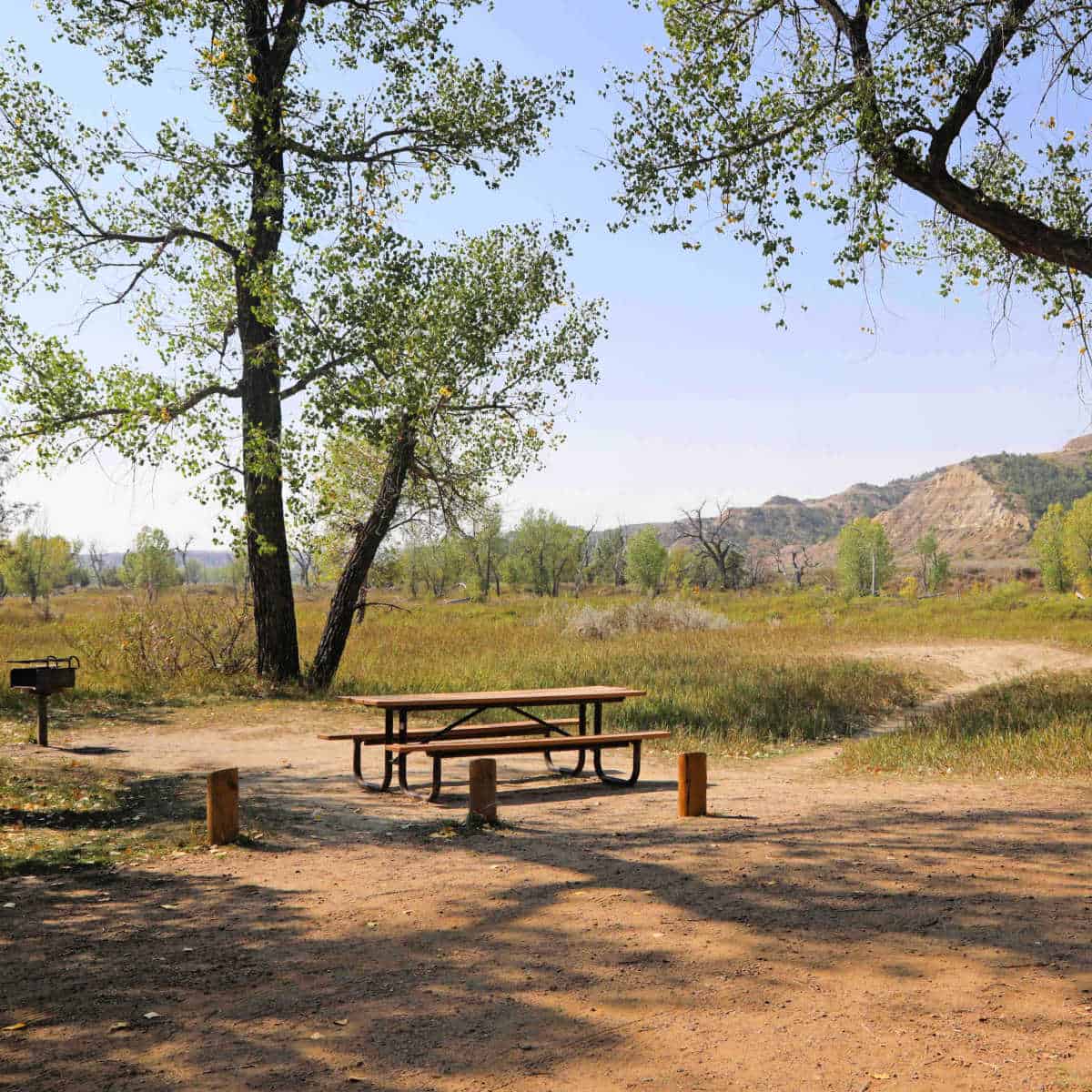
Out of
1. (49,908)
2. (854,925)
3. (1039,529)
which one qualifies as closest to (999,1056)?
(854,925)

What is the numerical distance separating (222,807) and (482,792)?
1.74 m

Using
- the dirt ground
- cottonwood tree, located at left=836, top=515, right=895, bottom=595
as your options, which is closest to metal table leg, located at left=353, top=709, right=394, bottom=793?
the dirt ground

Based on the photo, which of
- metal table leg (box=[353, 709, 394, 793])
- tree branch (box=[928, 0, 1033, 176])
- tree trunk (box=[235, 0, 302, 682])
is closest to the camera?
metal table leg (box=[353, 709, 394, 793])

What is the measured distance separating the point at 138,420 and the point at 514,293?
587 cm

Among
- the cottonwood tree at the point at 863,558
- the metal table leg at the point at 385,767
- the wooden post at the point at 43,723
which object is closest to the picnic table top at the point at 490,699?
the metal table leg at the point at 385,767

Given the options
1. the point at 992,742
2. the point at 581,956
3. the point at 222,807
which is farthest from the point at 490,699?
the point at 992,742

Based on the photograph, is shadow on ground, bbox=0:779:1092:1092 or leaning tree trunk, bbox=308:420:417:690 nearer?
shadow on ground, bbox=0:779:1092:1092

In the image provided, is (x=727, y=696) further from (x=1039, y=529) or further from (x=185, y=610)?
(x=1039, y=529)

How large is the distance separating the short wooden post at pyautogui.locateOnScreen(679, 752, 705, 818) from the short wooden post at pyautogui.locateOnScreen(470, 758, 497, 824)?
1341mm

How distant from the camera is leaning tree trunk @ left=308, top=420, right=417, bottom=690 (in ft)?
52.1

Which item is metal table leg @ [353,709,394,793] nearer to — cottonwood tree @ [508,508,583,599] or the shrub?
the shrub

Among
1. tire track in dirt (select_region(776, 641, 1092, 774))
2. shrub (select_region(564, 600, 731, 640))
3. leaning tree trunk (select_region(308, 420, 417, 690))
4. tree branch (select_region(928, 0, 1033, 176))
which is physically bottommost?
tire track in dirt (select_region(776, 641, 1092, 774))

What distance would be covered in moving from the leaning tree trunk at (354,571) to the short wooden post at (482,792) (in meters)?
9.08

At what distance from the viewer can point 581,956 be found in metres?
4.37
